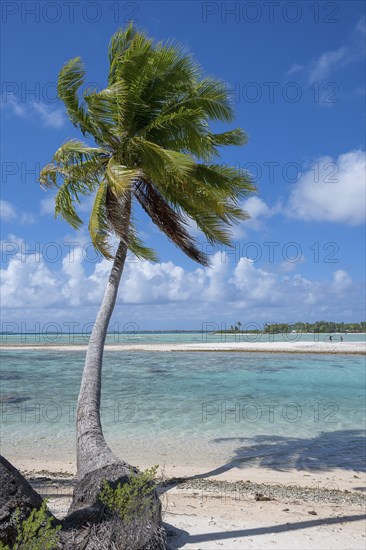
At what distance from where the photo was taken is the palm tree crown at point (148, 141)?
1002 centimetres

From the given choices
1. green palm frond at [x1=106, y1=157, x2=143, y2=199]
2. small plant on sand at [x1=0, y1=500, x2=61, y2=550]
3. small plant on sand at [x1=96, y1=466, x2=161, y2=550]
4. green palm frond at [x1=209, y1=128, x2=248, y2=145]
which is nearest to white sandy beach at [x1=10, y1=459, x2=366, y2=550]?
small plant on sand at [x1=96, y1=466, x2=161, y2=550]

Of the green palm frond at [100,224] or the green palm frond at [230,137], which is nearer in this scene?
the green palm frond at [100,224]

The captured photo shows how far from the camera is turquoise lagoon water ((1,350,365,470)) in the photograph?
13391 millimetres

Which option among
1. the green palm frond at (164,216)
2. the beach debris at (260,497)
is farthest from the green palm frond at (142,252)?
the beach debris at (260,497)

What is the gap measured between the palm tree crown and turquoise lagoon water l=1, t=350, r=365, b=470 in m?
6.60

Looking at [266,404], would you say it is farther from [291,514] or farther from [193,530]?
[193,530]

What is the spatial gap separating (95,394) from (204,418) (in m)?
10.3

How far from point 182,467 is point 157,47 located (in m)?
10.8

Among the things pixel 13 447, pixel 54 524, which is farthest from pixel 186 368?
pixel 54 524

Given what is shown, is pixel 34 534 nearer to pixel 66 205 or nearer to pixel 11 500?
pixel 11 500

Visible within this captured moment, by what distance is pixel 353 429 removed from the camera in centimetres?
1661

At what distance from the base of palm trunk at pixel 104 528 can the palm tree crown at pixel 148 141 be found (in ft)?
17.0

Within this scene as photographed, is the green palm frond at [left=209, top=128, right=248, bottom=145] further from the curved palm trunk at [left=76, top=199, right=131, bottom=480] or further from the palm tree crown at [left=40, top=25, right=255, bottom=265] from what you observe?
the curved palm trunk at [left=76, top=199, right=131, bottom=480]

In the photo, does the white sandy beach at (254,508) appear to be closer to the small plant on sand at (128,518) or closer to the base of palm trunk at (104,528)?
the base of palm trunk at (104,528)
